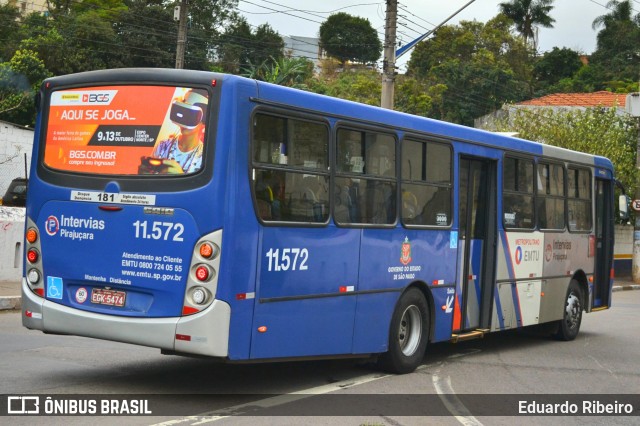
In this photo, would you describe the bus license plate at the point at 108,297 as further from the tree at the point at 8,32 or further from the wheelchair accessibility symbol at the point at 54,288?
the tree at the point at 8,32

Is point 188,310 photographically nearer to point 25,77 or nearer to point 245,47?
point 25,77

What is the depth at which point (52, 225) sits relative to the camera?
849 centimetres

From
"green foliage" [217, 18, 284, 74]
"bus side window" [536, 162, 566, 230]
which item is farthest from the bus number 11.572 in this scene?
"green foliage" [217, 18, 284, 74]

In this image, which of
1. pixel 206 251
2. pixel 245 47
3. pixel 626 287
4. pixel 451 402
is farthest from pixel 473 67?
pixel 206 251

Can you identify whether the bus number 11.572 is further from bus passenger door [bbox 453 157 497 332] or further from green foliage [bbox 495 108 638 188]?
green foliage [bbox 495 108 638 188]

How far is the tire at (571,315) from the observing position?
577 inches

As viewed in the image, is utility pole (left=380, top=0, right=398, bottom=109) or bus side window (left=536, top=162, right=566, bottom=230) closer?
bus side window (left=536, top=162, right=566, bottom=230)

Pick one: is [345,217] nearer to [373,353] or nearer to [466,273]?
[373,353]

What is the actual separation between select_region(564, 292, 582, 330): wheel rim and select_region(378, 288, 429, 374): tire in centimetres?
473

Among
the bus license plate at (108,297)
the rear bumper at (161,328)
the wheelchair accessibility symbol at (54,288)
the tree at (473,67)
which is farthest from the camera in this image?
the tree at (473,67)

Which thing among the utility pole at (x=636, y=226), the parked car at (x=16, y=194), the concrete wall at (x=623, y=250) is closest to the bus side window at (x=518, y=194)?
the utility pole at (x=636, y=226)

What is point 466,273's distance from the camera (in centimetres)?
1178

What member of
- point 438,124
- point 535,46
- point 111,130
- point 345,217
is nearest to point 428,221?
point 438,124

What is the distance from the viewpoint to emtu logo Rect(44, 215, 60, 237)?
846cm
